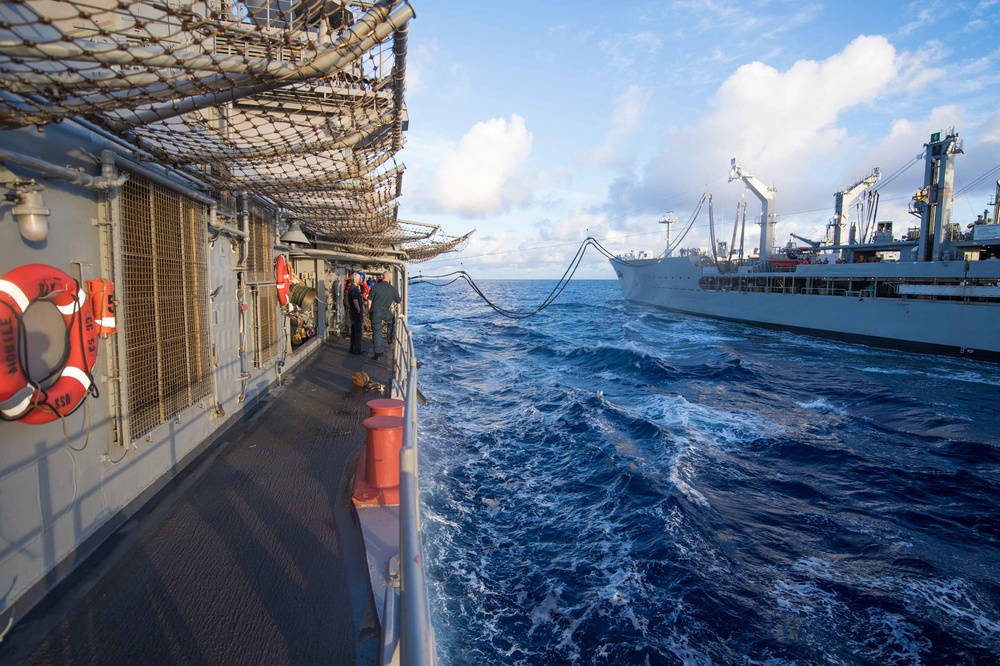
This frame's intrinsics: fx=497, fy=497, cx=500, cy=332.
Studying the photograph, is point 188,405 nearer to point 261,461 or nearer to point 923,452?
point 261,461

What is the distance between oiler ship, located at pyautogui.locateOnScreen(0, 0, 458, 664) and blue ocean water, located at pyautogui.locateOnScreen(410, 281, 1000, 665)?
192 cm

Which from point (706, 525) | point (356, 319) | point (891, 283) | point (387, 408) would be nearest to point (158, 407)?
point (387, 408)

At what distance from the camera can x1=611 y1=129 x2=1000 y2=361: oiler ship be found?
78.6ft

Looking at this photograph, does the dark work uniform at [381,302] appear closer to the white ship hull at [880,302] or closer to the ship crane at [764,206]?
the white ship hull at [880,302]

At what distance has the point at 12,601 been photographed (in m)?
2.77

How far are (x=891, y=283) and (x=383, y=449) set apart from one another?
110 ft

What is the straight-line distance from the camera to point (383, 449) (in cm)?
420

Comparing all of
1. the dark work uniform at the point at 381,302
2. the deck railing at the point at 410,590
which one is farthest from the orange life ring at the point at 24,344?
the dark work uniform at the point at 381,302

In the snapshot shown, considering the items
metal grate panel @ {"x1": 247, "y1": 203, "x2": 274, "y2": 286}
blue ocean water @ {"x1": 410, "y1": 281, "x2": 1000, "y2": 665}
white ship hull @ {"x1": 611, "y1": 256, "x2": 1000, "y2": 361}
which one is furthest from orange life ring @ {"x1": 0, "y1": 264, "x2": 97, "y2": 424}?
white ship hull @ {"x1": 611, "y1": 256, "x2": 1000, "y2": 361}

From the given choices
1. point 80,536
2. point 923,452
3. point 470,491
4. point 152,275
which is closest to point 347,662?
point 80,536

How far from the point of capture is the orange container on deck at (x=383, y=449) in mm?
4148

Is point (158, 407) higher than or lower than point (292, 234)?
lower

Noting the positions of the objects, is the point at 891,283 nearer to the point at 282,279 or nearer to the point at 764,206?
the point at 764,206

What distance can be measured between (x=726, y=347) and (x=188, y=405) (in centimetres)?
2578
